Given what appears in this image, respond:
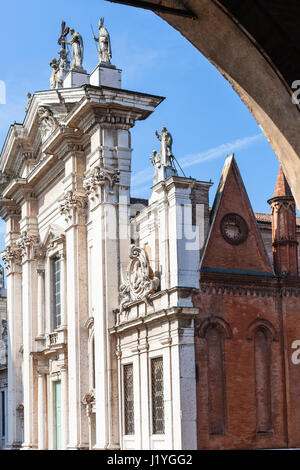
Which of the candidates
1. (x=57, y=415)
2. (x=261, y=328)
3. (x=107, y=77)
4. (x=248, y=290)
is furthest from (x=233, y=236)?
(x=57, y=415)

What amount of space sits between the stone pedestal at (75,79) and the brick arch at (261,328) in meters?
10.6

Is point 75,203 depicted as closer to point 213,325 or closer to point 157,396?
point 213,325

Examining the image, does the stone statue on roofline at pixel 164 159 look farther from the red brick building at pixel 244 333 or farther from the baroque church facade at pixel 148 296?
the red brick building at pixel 244 333

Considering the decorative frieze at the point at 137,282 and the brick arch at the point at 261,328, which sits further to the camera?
the decorative frieze at the point at 137,282

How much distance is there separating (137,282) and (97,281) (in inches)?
71.7

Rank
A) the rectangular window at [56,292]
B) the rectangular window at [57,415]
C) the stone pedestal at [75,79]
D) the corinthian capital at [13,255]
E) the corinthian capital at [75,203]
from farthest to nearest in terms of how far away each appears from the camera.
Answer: the corinthian capital at [13,255] < the rectangular window at [56,292] < the rectangular window at [57,415] < the stone pedestal at [75,79] < the corinthian capital at [75,203]

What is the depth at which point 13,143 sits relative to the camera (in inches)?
1188

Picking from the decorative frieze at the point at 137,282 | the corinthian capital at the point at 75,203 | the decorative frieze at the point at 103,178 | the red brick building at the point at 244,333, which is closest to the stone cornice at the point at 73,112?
the decorative frieze at the point at 103,178

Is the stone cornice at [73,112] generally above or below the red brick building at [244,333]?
above

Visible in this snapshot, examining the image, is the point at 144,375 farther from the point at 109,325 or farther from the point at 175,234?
the point at 175,234

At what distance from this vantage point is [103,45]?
24094 millimetres

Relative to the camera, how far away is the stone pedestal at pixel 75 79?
1012 inches
